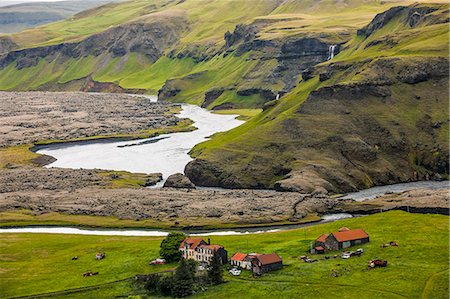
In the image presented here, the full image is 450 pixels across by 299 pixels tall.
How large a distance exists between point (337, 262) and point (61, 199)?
9360 cm

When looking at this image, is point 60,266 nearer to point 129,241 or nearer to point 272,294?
point 129,241

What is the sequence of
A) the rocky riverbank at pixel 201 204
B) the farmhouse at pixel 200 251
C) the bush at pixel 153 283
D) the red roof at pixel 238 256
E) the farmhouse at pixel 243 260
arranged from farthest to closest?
the rocky riverbank at pixel 201 204 → the farmhouse at pixel 200 251 → the red roof at pixel 238 256 → the farmhouse at pixel 243 260 → the bush at pixel 153 283

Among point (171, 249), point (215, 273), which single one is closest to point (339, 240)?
point (215, 273)

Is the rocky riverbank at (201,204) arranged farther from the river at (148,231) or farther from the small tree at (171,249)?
the small tree at (171,249)

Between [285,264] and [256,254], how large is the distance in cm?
489

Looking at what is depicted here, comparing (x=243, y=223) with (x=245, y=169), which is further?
(x=245, y=169)

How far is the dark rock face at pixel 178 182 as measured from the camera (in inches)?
7608

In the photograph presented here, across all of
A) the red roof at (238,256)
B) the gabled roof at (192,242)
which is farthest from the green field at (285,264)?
the gabled roof at (192,242)

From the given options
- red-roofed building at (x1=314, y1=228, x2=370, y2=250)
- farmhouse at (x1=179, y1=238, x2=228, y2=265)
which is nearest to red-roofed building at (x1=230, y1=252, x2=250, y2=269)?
farmhouse at (x1=179, y1=238, x2=228, y2=265)

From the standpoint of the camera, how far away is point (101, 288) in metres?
109

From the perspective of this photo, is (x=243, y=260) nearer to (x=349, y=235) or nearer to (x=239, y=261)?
(x=239, y=261)

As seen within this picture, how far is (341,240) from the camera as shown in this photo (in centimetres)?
11944

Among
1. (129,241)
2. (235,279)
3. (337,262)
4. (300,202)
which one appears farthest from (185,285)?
(300,202)

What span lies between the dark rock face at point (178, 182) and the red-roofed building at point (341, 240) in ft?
249
